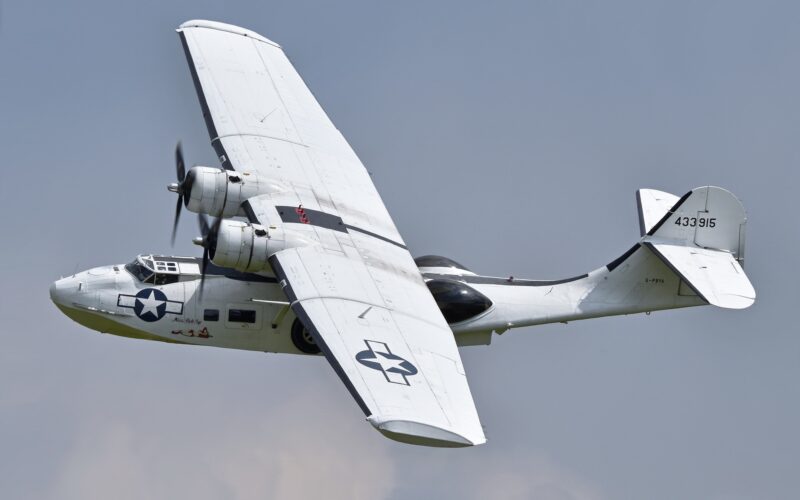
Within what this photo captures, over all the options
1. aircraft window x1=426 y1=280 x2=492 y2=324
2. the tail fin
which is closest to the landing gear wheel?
aircraft window x1=426 y1=280 x2=492 y2=324

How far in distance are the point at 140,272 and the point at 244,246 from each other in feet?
10.2

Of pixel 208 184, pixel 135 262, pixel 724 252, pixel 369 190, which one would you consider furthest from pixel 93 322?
pixel 724 252

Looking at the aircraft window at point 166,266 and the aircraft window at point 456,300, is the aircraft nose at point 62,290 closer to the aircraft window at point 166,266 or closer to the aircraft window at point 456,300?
the aircraft window at point 166,266

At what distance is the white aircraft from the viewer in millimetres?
40250

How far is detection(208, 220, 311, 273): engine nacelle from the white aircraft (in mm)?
35

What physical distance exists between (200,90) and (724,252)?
15.9 metres

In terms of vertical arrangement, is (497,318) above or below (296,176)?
below

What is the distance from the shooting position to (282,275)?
42875 mm

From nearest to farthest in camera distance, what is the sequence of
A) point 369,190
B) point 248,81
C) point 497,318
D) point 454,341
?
point 454,341 → point 497,318 → point 369,190 → point 248,81

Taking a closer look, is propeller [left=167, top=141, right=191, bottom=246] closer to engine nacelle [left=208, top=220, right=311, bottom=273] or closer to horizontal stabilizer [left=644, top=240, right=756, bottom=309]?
engine nacelle [left=208, top=220, right=311, bottom=273]

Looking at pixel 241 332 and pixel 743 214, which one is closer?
pixel 241 332

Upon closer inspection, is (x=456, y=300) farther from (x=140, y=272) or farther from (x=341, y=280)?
(x=140, y=272)

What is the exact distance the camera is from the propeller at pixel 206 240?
43281mm

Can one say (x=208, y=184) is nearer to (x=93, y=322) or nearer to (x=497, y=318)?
(x=93, y=322)
